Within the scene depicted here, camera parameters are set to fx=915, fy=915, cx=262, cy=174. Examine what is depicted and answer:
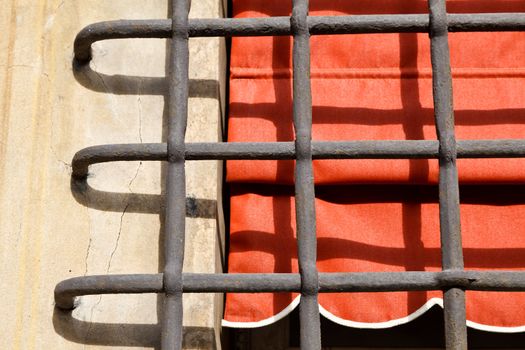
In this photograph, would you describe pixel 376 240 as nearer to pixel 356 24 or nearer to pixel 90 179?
pixel 356 24

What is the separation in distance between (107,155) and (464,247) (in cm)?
106

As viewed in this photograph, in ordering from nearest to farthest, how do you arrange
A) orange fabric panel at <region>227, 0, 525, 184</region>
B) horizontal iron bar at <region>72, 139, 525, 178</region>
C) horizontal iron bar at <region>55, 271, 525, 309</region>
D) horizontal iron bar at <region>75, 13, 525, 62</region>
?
1. horizontal iron bar at <region>55, 271, 525, 309</region>
2. horizontal iron bar at <region>72, 139, 525, 178</region>
3. horizontal iron bar at <region>75, 13, 525, 62</region>
4. orange fabric panel at <region>227, 0, 525, 184</region>

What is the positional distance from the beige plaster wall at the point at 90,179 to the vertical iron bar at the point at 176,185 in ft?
0.71

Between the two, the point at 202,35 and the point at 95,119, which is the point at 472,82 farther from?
the point at 95,119

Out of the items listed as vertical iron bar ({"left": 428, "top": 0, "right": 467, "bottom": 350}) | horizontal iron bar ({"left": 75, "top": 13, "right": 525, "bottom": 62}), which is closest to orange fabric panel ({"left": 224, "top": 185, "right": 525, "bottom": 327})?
vertical iron bar ({"left": 428, "top": 0, "right": 467, "bottom": 350})

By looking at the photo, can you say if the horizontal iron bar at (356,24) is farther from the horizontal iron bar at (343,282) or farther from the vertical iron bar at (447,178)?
the horizontal iron bar at (343,282)

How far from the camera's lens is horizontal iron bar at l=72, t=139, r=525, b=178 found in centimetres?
244

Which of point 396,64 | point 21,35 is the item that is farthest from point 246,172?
point 21,35

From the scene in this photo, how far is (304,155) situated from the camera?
96.7 inches

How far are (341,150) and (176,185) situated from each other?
17.9 inches

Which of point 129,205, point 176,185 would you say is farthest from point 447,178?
point 129,205

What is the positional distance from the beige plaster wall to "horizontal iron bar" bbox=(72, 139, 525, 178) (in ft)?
0.88

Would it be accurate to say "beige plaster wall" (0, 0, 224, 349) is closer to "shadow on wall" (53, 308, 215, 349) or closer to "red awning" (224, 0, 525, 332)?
"shadow on wall" (53, 308, 215, 349)

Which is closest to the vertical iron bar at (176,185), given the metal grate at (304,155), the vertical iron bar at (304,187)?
the metal grate at (304,155)
